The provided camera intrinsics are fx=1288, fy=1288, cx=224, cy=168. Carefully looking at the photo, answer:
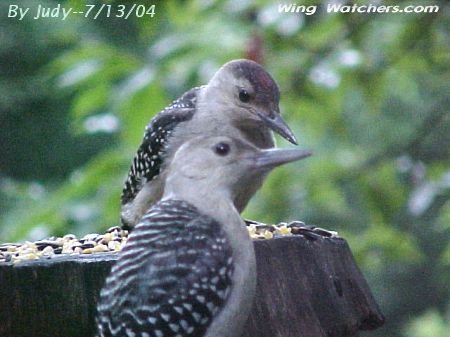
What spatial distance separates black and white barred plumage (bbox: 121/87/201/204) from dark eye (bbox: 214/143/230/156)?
61.6 inches

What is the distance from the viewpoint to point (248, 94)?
642 centimetres

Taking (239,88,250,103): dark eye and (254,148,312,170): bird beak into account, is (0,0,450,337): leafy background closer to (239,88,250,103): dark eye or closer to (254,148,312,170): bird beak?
(239,88,250,103): dark eye

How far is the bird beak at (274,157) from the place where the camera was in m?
4.75

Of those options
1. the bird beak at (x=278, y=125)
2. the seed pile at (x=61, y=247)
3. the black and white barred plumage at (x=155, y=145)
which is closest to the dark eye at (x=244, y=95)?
the bird beak at (x=278, y=125)

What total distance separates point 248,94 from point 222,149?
155 cm

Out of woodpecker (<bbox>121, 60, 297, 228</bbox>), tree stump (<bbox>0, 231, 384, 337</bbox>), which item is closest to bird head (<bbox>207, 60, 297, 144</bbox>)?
woodpecker (<bbox>121, 60, 297, 228</bbox>)

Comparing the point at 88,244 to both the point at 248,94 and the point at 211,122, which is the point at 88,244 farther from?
the point at 248,94

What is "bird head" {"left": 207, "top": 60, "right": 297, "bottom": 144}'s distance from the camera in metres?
6.38

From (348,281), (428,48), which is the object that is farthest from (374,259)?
(348,281)

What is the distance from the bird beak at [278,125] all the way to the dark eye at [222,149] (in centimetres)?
123

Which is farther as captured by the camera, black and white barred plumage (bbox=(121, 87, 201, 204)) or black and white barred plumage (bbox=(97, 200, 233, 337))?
black and white barred plumage (bbox=(121, 87, 201, 204))

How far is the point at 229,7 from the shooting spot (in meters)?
7.50

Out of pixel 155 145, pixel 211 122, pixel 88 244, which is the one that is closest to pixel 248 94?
pixel 211 122

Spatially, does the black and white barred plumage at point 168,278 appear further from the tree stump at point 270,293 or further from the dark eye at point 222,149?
the dark eye at point 222,149
